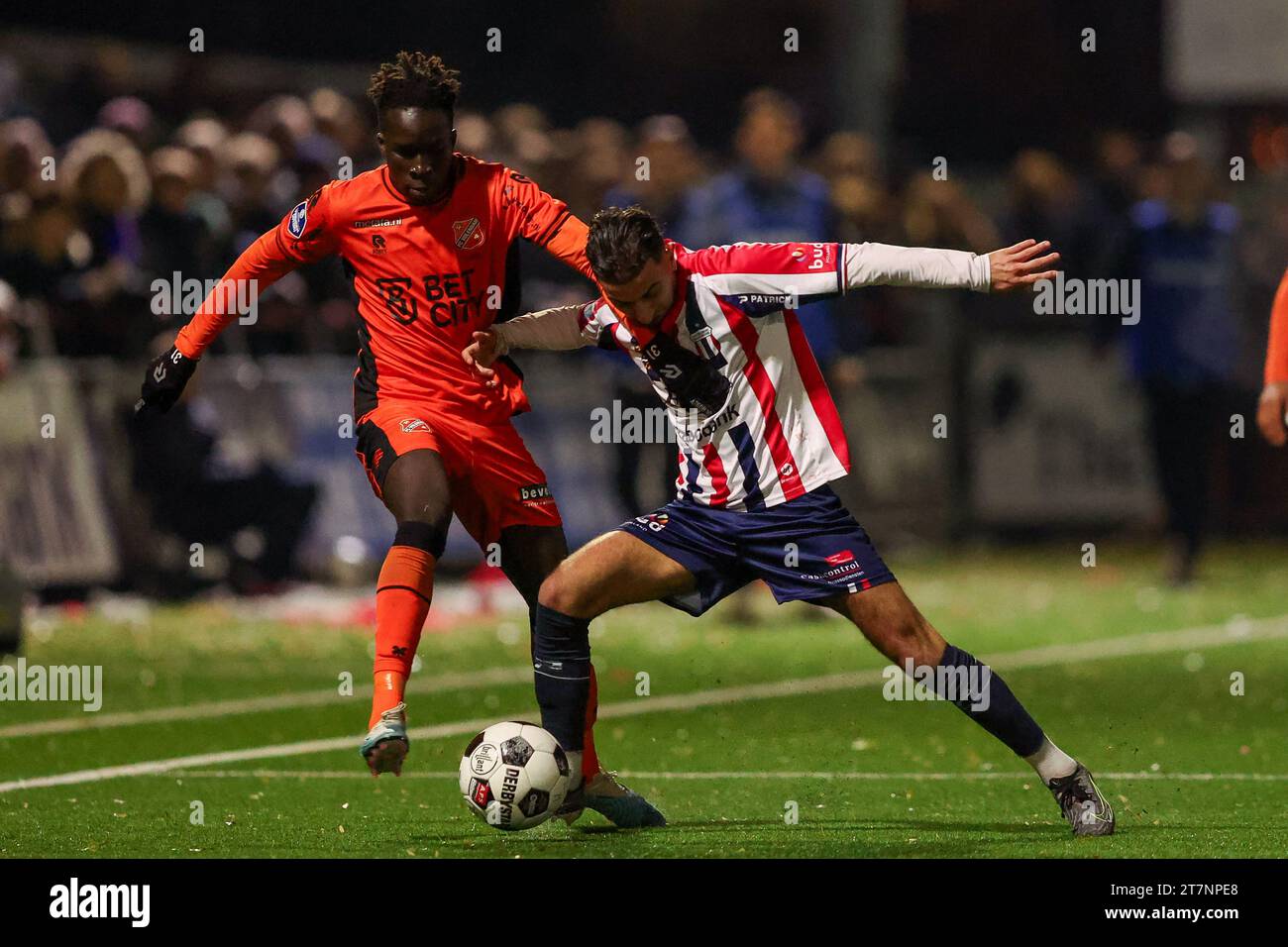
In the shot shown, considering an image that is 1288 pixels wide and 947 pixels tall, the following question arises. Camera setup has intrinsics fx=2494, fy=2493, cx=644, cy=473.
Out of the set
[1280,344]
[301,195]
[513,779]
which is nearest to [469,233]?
[513,779]

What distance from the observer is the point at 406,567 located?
773 centimetres

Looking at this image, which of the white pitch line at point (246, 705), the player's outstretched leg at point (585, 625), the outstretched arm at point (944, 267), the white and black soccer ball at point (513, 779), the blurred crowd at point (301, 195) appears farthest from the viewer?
the blurred crowd at point (301, 195)

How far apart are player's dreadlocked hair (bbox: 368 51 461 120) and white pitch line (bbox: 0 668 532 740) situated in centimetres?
340

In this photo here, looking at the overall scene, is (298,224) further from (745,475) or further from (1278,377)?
(1278,377)

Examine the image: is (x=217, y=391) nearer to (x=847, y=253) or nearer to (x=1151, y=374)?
(x=1151, y=374)

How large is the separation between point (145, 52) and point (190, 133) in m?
3.98

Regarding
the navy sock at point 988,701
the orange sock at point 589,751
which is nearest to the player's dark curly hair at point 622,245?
the orange sock at point 589,751

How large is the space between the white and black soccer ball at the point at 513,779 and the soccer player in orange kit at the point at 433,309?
590 mm

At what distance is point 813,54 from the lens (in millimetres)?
22828

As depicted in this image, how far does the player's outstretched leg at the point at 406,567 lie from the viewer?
24.5ft

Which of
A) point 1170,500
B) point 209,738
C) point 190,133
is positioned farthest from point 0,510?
point 1170,500

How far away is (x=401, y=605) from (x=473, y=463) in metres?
0.68

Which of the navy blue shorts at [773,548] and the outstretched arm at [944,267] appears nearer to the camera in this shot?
the outstretched arm at [944,267]

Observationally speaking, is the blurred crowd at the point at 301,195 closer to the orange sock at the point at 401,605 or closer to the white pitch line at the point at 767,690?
the white pitch line at the point at 767,690
